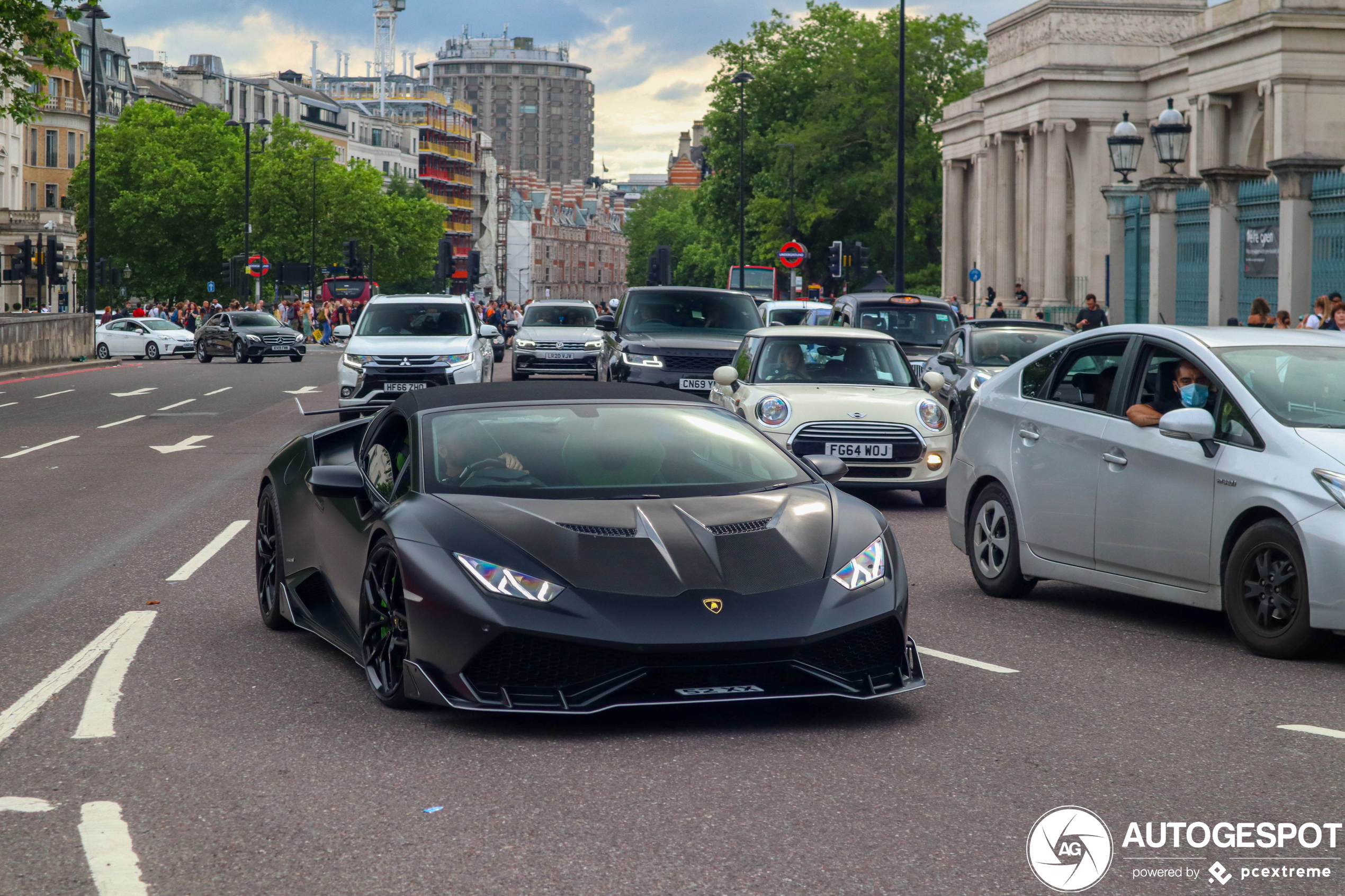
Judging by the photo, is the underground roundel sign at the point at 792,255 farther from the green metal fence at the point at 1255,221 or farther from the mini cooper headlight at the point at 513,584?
the mini cooper headlight at the point at 513,584

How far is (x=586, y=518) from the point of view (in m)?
6.23

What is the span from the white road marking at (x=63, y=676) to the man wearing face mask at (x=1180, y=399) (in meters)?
4.90

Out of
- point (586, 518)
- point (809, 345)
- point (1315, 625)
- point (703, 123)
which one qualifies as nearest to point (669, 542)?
point (586, 518)

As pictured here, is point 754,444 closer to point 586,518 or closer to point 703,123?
point 586,518

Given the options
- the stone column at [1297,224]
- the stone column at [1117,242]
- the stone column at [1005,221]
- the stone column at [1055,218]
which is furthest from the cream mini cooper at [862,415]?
the stone column at [1005,221]

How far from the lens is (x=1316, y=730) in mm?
6152

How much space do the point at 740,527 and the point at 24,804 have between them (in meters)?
2.54

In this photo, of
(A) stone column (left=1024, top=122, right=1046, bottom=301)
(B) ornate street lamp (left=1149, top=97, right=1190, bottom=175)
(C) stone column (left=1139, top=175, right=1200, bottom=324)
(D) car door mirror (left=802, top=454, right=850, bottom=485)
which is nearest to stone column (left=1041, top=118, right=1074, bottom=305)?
(A) stone column (left=1024, top=122, right=1046, bottom=301)

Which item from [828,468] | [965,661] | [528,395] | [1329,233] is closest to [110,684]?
[528,395]

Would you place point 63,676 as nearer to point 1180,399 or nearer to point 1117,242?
point 1180,399

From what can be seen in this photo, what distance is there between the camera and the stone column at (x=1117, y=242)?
3403cm

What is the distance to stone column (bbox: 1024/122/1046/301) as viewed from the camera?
202 feet

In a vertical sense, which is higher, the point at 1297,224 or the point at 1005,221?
the point at 1005,221

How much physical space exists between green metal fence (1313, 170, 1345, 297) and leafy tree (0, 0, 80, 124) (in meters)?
19.6
